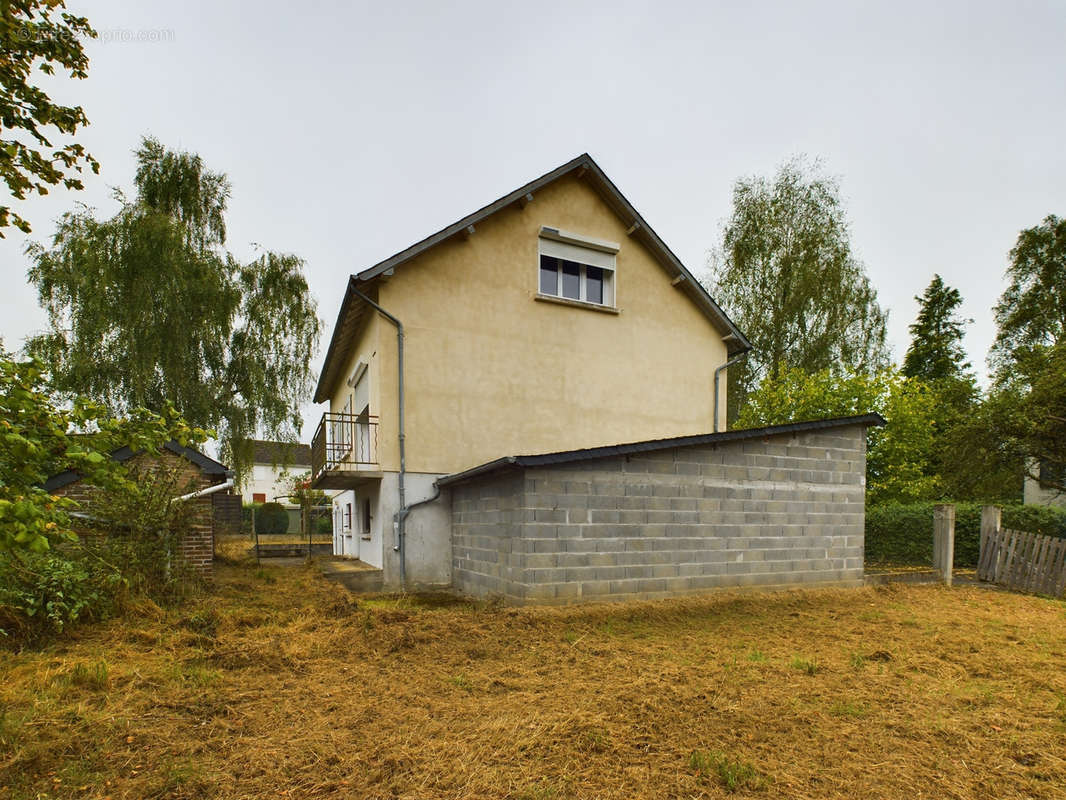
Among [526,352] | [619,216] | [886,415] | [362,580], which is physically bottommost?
[362,580]

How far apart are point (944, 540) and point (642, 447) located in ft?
24.7

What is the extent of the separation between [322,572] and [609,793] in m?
9.95

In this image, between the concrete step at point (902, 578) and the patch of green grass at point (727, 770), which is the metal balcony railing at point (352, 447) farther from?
the concrete step at point (902, 578)

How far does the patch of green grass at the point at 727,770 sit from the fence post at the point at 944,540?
1040 cm

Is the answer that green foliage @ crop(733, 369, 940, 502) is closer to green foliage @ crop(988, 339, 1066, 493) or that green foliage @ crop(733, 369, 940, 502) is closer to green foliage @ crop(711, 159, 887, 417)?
green foliage @ crop(988, 339, 1066, 493)

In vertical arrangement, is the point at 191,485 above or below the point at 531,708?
above

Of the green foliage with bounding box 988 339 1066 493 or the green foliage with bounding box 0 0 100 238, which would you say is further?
the green foliage with bounding box 988 339 1066 493

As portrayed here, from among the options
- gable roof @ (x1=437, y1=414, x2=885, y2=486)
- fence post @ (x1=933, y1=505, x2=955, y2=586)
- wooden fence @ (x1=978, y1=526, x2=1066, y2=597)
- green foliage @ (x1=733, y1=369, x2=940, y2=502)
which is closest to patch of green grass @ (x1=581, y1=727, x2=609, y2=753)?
gable roof @ (x1=437, y1=414, x2=885, y2=486)

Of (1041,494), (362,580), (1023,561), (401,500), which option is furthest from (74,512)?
(1041,494)

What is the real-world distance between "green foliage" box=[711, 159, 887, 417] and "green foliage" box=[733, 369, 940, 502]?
108 inches

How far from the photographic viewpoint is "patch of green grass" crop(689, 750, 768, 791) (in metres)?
3.31

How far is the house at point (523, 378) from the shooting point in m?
10.1

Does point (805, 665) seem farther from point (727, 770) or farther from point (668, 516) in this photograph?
point (668, 516)

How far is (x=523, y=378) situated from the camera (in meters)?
12.1
